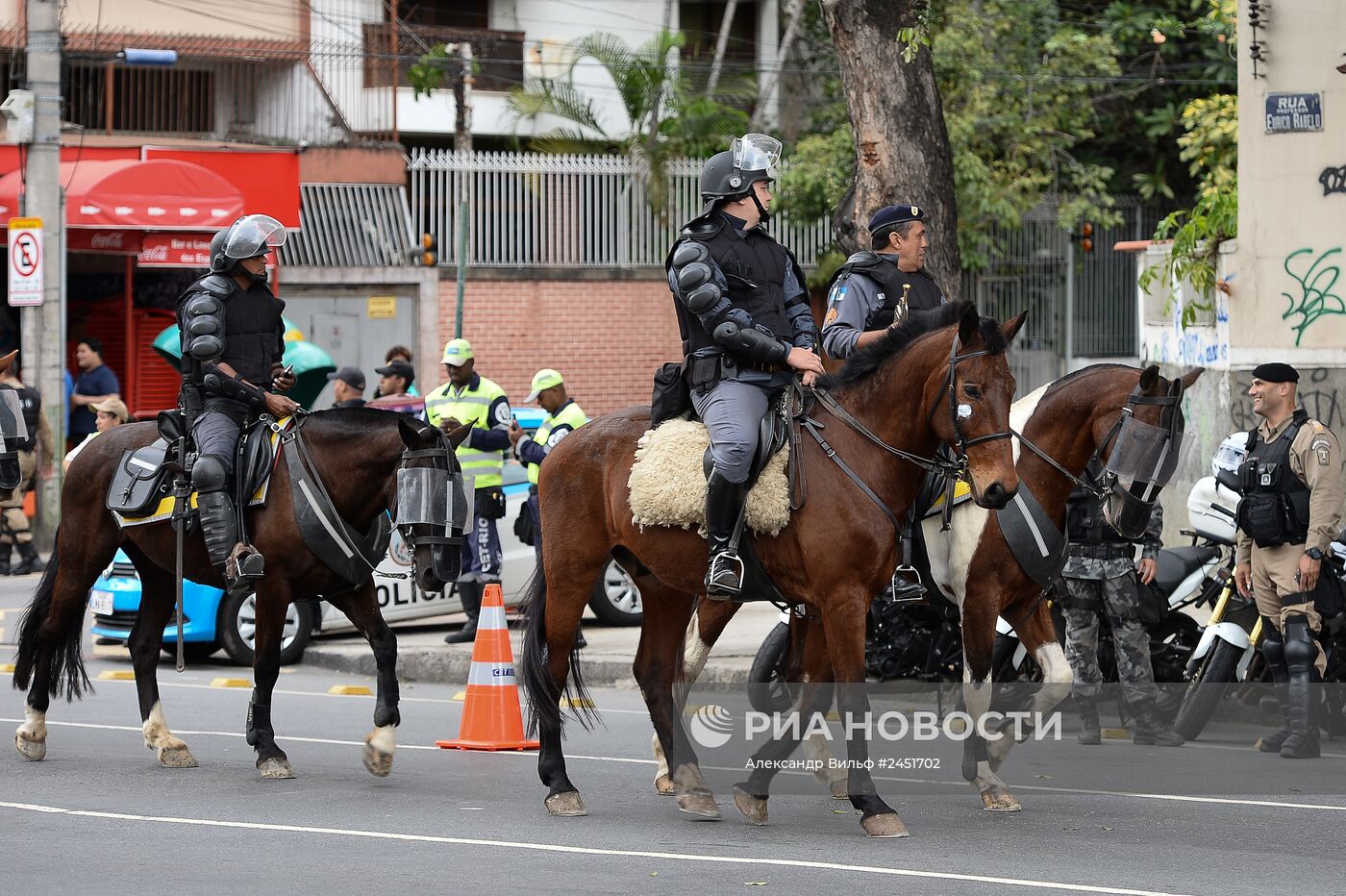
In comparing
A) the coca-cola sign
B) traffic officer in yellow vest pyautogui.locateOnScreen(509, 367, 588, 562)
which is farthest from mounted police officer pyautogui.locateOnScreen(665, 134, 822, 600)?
the coca-cola sign

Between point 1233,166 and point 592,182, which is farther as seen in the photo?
point 592,182

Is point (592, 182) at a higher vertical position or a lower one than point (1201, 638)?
higher

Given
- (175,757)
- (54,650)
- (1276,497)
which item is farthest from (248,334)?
(1276,497)

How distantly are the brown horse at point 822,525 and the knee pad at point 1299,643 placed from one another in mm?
3245

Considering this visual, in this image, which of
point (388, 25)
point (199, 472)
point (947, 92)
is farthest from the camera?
point (388, 25)

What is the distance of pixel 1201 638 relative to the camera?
11.0m

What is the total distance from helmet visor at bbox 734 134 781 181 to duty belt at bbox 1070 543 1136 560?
3454 millimetres

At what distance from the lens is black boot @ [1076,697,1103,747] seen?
1080cm

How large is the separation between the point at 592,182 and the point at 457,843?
70.5 ft

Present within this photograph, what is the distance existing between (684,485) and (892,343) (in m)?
1.12

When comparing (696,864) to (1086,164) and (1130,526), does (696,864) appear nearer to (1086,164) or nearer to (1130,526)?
(1130,526)

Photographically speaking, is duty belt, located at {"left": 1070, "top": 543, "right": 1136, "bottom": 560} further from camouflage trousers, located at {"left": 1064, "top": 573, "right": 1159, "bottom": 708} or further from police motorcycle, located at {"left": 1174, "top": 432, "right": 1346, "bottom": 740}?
police motorcycle, located at {"left": 1174, "top": 432, "right": 1346, "bottom": 740}

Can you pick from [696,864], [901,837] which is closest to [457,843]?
[696,864]

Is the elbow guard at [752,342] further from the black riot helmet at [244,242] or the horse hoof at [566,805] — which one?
the black riot helmet at [244,242]
